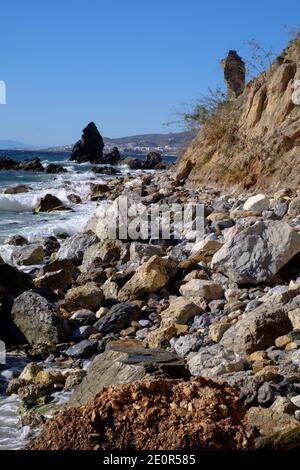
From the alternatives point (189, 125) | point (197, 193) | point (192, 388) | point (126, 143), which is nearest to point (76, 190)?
point (189, 125)

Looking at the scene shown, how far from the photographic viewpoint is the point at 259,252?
5.37 metres

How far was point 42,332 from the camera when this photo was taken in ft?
16.7

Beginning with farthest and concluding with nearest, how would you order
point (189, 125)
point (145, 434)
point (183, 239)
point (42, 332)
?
point (189, 125) < point (183, 239) < point (42, 332) < point (145, 434)

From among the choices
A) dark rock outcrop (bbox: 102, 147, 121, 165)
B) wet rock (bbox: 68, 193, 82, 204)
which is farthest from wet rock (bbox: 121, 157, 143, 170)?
wet rock (bbox: 68, 193, 82, 204)

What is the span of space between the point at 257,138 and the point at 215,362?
7.42 meters

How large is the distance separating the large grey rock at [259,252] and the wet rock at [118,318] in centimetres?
96

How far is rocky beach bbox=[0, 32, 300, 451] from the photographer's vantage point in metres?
2.42

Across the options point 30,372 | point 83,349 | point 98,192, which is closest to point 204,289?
point 83,349

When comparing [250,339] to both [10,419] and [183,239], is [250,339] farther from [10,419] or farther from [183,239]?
[183,239]

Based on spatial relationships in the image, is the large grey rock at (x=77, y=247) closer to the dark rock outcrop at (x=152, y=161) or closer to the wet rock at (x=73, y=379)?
the wet rock at (x=73, y=379)

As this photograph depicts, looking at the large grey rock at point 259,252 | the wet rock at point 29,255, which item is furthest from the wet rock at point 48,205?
the large grey rock at point 259,252

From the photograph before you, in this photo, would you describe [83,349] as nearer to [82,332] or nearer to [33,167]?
[82,332]

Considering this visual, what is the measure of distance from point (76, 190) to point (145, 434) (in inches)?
658

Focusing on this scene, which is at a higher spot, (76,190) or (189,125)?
(189,125)
